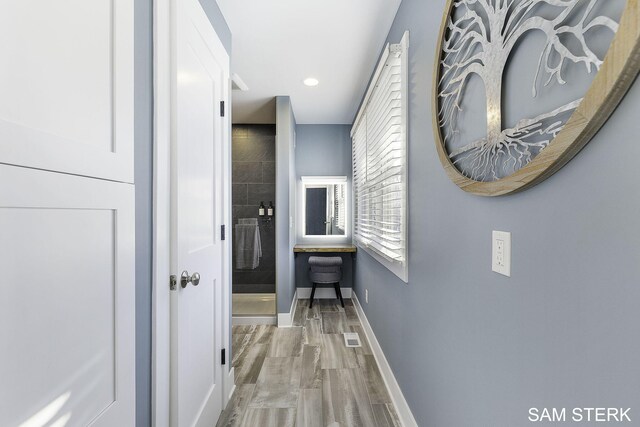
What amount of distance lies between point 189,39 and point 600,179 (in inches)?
62.4

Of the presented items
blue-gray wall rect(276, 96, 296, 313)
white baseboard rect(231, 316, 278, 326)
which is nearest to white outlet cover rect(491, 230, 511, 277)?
blue-gray wall rect(276, 96, 296, 313)

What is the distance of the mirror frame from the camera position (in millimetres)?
4500

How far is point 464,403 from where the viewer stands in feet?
3.68

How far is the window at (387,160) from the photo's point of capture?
1.85 metres

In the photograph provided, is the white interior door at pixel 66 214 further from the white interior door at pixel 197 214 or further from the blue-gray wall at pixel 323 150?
the blue-gray wall at pixel 323 150

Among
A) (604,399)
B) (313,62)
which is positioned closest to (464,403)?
(604,399)

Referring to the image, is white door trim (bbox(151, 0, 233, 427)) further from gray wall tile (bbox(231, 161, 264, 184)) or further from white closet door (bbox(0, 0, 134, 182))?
gray wall tile (bbox(231, 161, 264, 184))

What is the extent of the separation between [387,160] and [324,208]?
2.43 metres

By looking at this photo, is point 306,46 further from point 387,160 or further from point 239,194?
point 239,194

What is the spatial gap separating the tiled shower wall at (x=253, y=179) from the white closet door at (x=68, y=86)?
3560mm

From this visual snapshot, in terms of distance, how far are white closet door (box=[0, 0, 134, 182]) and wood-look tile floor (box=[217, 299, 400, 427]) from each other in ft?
5.58

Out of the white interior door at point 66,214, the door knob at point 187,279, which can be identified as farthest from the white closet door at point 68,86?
the door knob at point 187,279

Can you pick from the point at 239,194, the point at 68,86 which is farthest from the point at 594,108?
the point at 239,194

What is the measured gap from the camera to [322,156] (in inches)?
177
